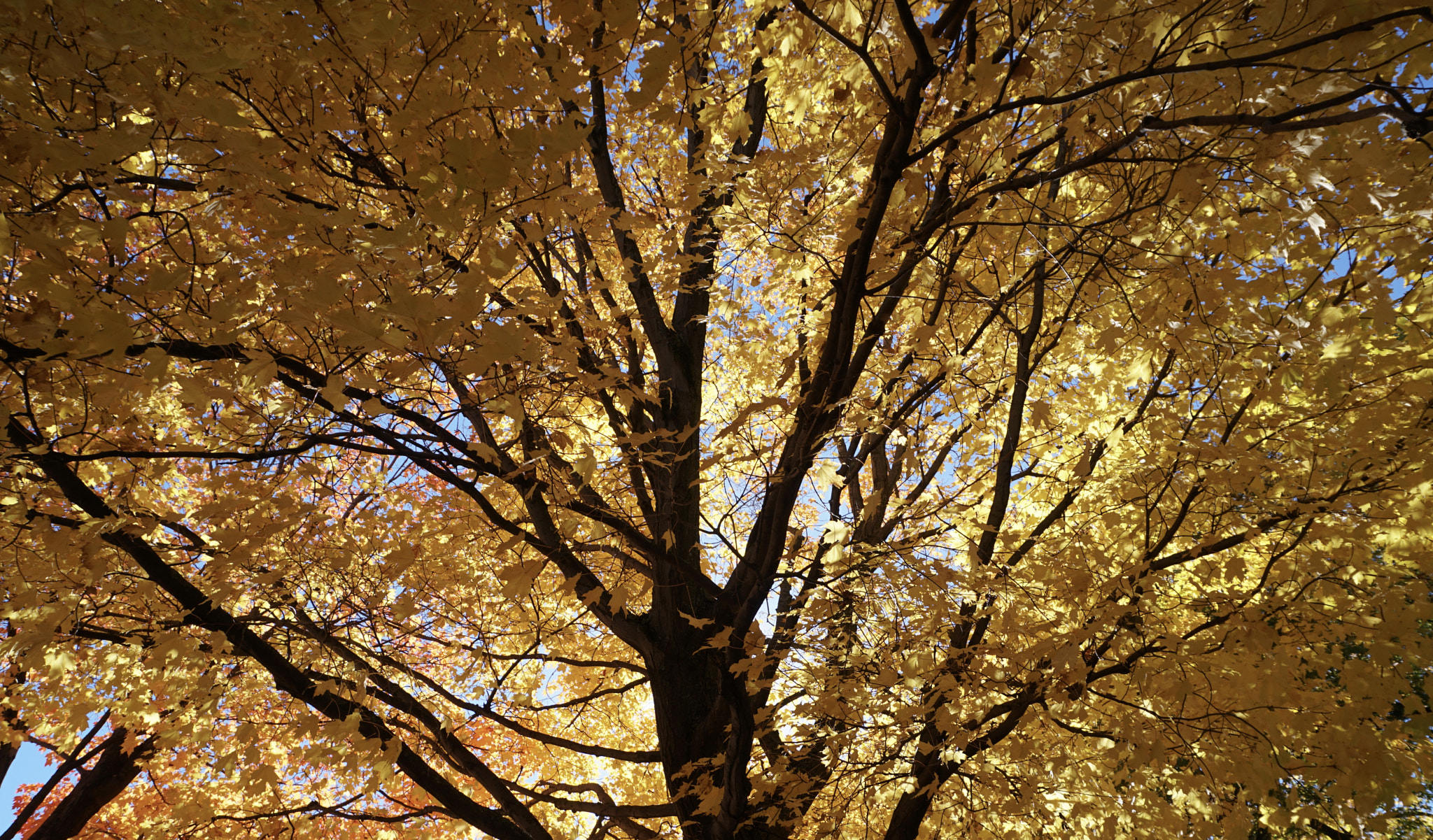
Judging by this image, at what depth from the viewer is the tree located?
2.16 m

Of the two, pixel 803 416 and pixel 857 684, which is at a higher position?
pixel 803 416

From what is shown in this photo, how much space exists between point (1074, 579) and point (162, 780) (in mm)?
10686

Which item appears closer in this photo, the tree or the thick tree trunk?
the tree

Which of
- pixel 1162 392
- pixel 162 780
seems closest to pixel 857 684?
pixel 1162 392

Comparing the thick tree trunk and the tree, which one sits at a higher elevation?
the tree

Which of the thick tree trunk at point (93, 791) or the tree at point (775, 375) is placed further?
the thick tree trunk at point (93, 791)

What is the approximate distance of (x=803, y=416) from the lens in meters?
3.05

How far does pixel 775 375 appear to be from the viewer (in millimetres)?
5441

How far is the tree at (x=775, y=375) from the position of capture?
85.2 inches

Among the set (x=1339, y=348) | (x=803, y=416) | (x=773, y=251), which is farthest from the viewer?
(x=773, y=251)

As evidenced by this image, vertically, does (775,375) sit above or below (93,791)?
above

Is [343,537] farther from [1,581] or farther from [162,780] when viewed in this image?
[162,780]

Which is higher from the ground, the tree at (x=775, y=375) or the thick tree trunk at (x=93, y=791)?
the tree at (x=775, y=375)

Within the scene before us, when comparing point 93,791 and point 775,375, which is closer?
point 775,375
